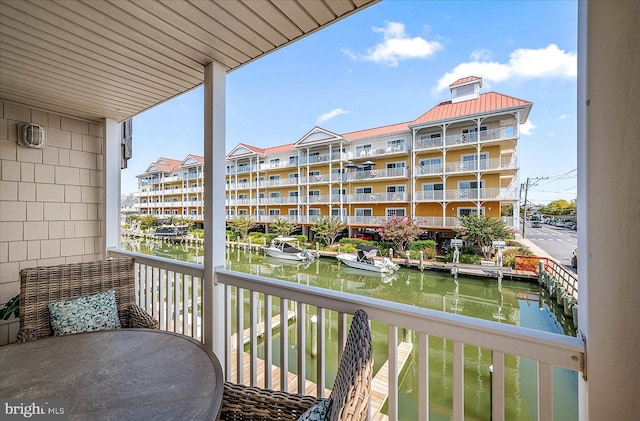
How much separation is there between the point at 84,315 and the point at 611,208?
2469 mm

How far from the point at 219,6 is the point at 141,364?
5.07 ft

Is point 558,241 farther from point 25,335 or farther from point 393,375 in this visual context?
point 25,335

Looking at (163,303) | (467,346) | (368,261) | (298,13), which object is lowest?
(467,346)

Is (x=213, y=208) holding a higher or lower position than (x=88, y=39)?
lower

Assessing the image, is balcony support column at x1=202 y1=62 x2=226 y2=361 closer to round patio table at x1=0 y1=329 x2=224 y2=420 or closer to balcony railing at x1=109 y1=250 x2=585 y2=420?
balcony railing at x1=109 y1=250 x2=585 y2=420

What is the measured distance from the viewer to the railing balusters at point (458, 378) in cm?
90

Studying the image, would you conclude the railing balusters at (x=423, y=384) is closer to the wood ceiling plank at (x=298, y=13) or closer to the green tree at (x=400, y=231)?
the wood ceiling plank at (x=298, y=13)

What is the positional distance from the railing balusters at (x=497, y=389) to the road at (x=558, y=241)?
451 millimetres

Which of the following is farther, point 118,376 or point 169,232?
point 169,232

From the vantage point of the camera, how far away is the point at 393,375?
104cm

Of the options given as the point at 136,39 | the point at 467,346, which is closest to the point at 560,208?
the point at 136,39

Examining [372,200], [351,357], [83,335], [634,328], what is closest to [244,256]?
[372,200]

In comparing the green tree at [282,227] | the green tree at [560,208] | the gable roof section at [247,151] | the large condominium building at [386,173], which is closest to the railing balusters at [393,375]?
the green tree at [560,208]

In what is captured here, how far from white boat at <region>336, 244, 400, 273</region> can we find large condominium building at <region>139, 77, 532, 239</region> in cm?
58
